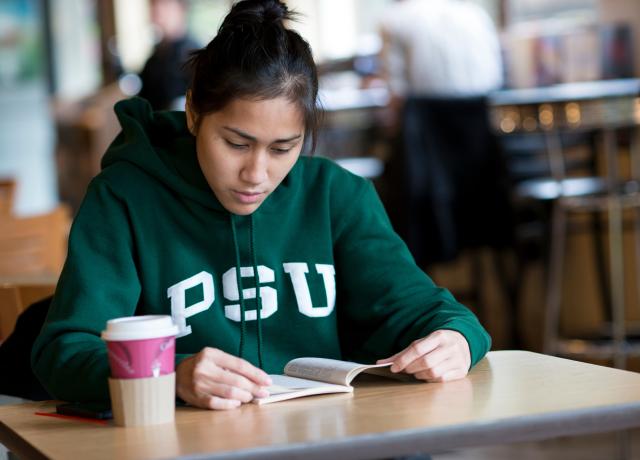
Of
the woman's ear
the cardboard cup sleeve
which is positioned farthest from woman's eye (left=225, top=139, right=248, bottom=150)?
the cardboard cup sleeve

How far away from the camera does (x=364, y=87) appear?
5.29m

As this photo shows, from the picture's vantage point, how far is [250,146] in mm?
1402

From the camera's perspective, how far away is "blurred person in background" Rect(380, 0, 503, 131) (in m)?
4.41

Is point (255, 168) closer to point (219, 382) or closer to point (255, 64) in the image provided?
point (255, 64)

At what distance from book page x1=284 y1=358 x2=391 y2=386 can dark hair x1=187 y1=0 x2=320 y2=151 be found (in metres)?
0.31

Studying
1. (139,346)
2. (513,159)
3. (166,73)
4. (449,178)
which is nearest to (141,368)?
(139,346)

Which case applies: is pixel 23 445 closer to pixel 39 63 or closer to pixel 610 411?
pixel 610 411

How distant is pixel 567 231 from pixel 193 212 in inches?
123

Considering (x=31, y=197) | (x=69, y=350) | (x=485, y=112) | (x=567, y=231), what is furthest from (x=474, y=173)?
(x=31, y=197)

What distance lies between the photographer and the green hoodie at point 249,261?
144 centimetres

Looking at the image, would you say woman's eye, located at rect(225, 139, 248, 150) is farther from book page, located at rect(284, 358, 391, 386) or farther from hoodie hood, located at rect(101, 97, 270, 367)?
book page, located at rect(284, 358, 391, 386)

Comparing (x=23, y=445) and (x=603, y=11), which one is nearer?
(x=23, y=445)

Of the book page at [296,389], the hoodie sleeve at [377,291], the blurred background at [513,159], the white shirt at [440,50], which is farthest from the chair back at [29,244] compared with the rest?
the book page at [296,389]

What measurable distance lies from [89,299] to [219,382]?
0.25 meters
